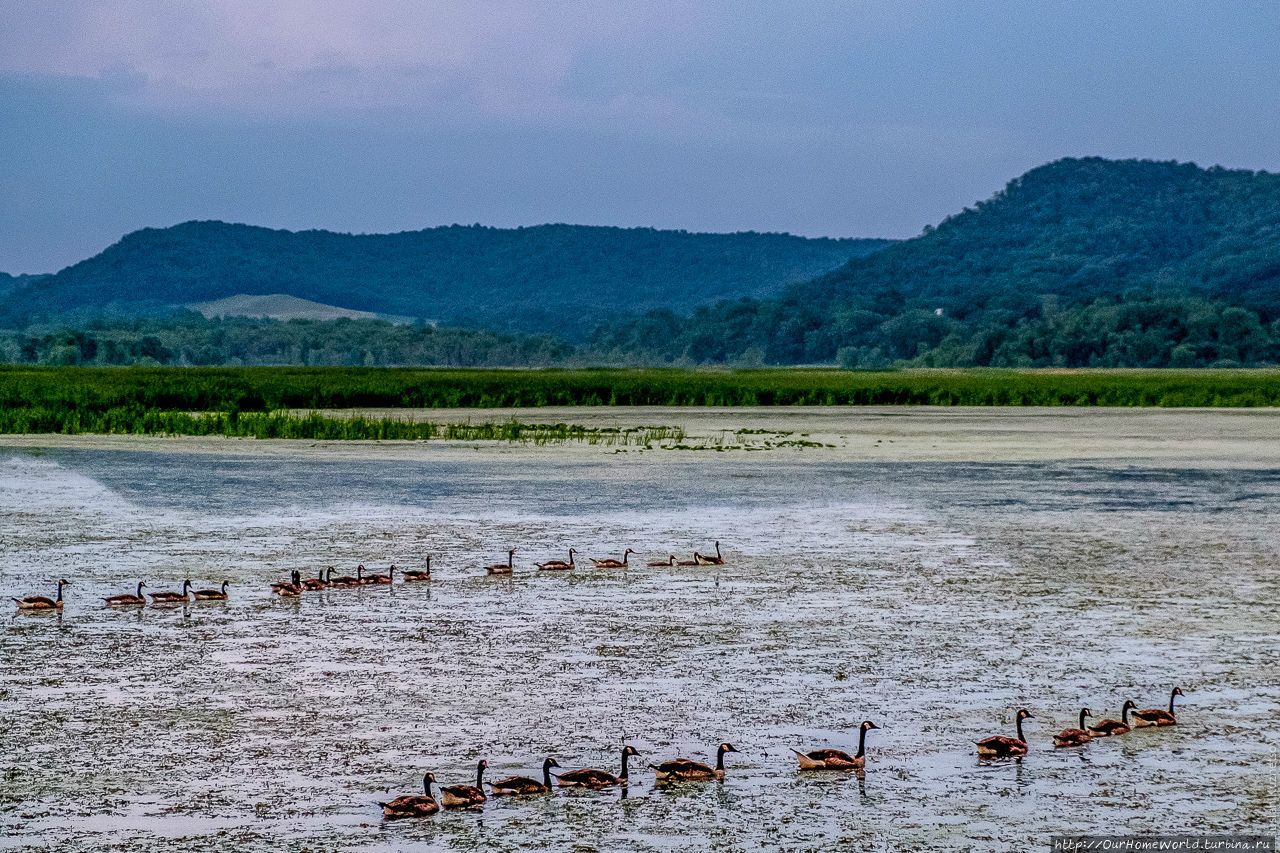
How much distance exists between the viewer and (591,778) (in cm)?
970

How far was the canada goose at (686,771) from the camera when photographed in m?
9.80

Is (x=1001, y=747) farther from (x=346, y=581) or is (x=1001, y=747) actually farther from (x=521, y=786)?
(x=346, y=581)

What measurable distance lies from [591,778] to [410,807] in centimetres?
111

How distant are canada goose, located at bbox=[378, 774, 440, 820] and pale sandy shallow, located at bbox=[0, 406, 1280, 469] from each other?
86.3 ft

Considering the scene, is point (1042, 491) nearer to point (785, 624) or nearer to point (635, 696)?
point (785, 624)

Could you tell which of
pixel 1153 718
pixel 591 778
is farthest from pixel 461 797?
pixel 1153 718

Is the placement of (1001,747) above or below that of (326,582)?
below

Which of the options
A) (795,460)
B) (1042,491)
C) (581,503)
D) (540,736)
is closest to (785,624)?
(540,736)

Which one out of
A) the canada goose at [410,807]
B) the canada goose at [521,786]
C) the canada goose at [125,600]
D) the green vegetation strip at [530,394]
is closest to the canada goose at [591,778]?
the canada goose at [521,786]

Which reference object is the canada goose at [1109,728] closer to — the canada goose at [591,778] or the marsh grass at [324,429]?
the canada goose at [591,778]

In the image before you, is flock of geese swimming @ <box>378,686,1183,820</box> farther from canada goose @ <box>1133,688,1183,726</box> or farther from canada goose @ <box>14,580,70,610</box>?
canada goose @ <box>14,580,70,610</box>

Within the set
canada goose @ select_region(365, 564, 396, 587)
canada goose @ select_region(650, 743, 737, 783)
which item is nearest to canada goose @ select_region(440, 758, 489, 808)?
canada goose @ select_region(650, 743, 737, 783)

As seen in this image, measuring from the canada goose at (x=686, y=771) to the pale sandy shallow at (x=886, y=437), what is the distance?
84.9 feet

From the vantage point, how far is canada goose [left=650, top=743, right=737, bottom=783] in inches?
386
